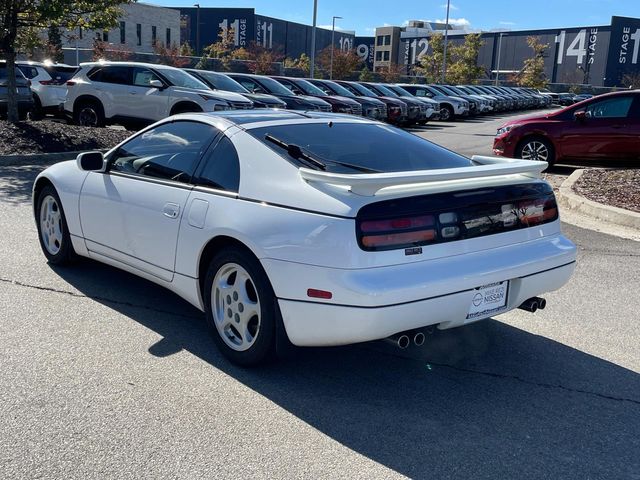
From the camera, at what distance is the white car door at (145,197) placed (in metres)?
4.63

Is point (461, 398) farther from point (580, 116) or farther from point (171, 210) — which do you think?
point (580, 116)


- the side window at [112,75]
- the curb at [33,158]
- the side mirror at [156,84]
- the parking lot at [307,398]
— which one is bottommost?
the parking lot at [307,398]

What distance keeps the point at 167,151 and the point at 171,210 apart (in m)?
0.63

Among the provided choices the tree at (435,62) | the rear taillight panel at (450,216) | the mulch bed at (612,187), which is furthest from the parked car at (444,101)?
the tree at (435,62)

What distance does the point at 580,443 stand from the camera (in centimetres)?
343

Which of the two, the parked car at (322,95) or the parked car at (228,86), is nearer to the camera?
the parked car at (228,86)

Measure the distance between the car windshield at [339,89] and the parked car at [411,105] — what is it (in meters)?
2.41

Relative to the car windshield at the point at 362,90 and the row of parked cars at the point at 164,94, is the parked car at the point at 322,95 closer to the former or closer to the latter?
the row of parked cars at the point at 164,94

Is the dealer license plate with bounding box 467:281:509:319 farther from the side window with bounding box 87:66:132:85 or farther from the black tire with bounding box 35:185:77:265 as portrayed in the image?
the side window with bounding box 87:66:132:85

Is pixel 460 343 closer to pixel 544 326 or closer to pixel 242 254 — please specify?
pixel 544 326

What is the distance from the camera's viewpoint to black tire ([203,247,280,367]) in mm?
3916

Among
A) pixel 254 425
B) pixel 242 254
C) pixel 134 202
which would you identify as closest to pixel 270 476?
pixel 254 425

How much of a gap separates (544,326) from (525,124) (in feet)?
29.5

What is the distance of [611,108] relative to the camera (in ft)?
41.5
